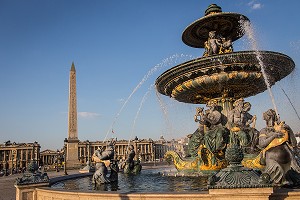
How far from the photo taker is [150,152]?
135125mm

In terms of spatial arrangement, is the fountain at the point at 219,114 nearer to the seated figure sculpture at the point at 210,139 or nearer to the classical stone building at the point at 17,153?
the seated figure sculpture at the point at 210,139

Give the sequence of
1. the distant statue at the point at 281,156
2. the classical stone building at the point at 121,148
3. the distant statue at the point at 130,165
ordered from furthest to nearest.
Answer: the classical stone building at the point at 121,148, the distant statue at the point at 130,165, the distant statue at the point at 281,156

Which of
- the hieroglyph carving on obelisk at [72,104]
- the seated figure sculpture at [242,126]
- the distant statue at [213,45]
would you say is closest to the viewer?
the seated figure sculpture at [242,126]

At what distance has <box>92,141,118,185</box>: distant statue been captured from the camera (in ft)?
30.5

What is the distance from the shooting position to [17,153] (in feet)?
393

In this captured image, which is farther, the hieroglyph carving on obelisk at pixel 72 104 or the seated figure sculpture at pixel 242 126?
the hieroglyph carving on obelisk at pixel 72 104

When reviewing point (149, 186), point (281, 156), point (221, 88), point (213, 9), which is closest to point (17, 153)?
point (213, 9)

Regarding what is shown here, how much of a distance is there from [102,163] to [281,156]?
5.58 meters

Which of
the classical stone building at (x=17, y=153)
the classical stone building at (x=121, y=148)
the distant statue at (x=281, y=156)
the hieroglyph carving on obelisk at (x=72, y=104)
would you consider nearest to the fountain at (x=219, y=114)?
the distant statue at (x=281, y=156)

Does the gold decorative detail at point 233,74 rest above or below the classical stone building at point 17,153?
above

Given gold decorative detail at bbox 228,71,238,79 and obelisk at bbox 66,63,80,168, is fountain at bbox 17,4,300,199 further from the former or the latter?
obelisk at bbox 66,63,80,168

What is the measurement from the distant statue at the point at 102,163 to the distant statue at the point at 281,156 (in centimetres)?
524

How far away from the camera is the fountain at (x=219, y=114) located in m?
6.24

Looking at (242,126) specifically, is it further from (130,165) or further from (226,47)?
(130,165)
